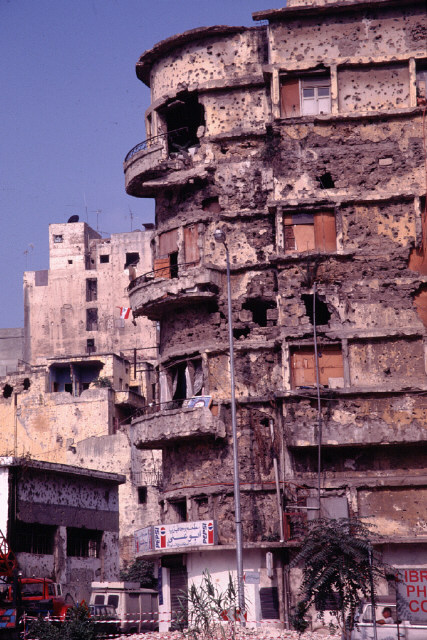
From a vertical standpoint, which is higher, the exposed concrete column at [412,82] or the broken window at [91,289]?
the broken window at [91,289]

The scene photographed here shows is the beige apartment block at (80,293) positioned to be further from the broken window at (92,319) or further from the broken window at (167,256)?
the broken window at (167,256)

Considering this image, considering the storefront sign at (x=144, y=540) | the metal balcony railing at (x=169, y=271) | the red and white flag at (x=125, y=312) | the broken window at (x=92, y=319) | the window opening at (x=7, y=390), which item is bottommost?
the storefront sign at (x=144, y=540)

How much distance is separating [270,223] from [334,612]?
1647cm

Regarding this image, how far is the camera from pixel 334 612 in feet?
86.3

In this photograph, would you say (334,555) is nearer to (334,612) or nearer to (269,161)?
(334,612)

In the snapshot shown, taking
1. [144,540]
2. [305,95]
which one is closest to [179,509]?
[144,540]

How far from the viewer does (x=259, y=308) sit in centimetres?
3941

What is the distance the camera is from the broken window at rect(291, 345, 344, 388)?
36750 mm

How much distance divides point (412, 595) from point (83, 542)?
60.7ft

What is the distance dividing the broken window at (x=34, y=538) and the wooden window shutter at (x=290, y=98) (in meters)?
17.8

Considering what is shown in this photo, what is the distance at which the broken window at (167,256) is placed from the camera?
39.9 meters

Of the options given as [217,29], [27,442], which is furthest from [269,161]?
[27,442]

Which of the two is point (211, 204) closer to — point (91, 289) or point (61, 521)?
point (61, 521)

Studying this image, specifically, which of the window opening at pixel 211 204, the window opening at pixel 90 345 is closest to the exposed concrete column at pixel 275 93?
the window opening at pixel 211 204
